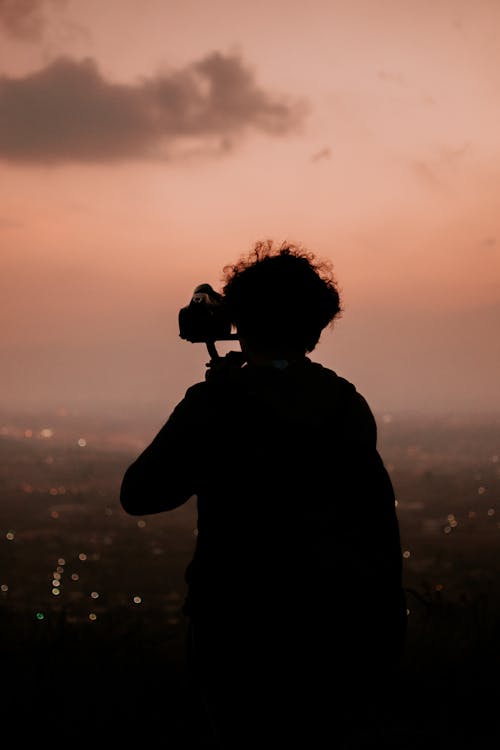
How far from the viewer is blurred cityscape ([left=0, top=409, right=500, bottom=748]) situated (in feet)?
18.1

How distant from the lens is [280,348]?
2.47 meters

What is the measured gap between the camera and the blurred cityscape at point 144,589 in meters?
5.52

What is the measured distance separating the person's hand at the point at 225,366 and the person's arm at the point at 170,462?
92 mm

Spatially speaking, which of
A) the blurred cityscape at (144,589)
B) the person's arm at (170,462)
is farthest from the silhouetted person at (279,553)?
the blurred cityscape at (144,589)

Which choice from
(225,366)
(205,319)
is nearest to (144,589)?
(205,319)

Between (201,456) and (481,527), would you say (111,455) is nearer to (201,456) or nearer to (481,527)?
(481,527)

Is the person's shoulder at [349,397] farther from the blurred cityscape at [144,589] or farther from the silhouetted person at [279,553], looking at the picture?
the blurred cityscape at [144,589]

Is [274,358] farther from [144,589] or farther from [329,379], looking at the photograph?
[144,589]

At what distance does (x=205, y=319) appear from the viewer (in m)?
2.54

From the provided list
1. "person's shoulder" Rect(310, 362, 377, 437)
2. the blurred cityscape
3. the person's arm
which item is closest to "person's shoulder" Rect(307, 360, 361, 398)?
"person's shoulder" Rect(310, 362, 377, 437)

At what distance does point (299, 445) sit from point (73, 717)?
3916 millimetres

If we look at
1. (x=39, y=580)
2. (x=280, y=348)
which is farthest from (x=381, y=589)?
(x=39, y=580)

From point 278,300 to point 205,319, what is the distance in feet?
0.81

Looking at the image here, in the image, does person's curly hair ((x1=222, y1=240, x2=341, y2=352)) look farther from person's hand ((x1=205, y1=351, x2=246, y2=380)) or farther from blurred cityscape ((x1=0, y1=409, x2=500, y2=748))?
blurred cityscape ((x1=0, y1=409, x2=500, y2=748))
